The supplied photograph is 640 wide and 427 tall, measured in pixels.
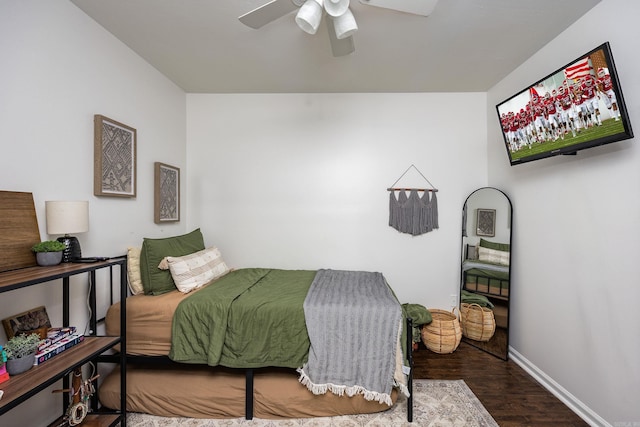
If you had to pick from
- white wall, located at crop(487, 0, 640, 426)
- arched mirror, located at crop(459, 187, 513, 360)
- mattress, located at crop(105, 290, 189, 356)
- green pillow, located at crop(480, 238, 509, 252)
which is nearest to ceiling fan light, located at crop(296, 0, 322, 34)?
white wall, located at crop(487, 0, 640, 426)

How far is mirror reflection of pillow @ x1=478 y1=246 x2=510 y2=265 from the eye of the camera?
8.93 feet

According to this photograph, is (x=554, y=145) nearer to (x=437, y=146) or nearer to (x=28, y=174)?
(x=437, y=146)

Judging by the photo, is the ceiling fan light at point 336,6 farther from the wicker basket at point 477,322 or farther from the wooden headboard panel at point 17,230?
the wicker basket at point 477,322

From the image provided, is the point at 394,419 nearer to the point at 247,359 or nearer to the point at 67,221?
the point at 247,359

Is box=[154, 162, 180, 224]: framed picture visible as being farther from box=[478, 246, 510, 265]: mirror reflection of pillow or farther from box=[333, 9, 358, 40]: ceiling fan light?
box=[478, 246, 510, 265]: mirror reflection of pillow

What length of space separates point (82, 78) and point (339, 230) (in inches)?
101

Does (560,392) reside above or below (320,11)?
below

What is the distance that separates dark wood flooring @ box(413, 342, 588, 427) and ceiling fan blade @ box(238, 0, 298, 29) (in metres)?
2.93

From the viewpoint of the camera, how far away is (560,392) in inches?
82.7

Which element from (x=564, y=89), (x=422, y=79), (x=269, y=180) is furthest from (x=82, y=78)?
(x=564, y=89)

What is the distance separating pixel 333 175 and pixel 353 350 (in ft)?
6.34

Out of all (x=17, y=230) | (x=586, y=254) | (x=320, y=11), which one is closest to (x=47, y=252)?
(x=17, y=230)

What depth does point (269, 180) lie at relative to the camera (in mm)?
3242

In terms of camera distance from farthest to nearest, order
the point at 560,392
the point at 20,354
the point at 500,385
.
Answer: the point at 500,385 → the point at 560,392 → the point at 20,354
